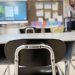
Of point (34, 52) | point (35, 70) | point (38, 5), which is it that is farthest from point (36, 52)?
point (38, 5)

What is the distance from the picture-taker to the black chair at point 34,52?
5.04 feet

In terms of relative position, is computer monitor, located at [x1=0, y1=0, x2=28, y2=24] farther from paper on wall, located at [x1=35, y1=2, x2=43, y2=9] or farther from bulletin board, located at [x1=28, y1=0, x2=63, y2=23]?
paper on wall, located at [x1=35, y1=2, x2=43, y2=9]

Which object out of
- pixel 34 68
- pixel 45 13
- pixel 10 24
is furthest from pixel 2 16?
pixel 34 68

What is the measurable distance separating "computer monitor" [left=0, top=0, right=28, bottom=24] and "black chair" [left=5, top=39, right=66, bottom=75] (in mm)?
3760

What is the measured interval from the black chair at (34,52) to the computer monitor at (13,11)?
12.3 ft

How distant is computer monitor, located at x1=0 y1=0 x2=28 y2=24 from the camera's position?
17.6 feet

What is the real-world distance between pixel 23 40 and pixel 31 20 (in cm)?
392

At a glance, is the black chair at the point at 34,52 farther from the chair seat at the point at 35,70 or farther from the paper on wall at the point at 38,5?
the paper on wall at the point at 38,5

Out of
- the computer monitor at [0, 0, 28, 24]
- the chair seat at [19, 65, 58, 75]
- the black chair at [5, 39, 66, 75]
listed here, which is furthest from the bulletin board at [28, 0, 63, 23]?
the black chair at [5, 39, 66, 75]

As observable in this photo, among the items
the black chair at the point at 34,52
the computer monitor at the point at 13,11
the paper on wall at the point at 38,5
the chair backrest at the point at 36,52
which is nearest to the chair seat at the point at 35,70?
the black chair at the point at 34,52

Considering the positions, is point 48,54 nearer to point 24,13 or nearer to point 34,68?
point 34,68

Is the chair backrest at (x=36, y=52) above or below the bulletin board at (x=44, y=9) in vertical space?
below

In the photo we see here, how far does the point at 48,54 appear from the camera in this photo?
5.32 feet

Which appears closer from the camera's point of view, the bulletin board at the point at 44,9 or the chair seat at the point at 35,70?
the chair seat at the point at 35,70
